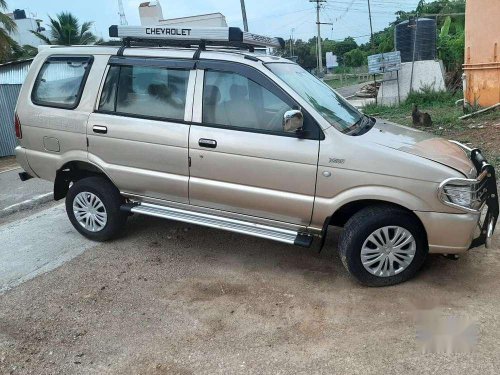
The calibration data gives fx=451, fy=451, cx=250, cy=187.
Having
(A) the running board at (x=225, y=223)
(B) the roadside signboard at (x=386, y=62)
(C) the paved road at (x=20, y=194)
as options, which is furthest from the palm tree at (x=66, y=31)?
(A) the running board at (x=225, y=223)

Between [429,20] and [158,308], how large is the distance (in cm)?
1840

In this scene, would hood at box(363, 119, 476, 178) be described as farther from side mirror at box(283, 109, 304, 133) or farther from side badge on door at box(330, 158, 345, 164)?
side mirror at box(283, 109, 304, 133)

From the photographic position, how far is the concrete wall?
57.1ft

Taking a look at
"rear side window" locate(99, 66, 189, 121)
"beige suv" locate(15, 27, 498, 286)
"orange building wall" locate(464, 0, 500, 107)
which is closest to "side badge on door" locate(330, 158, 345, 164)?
"beige suv" locate(15, 27, 498, 286)

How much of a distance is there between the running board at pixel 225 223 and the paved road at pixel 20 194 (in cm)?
258

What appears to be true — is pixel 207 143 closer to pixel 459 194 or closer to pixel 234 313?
pixel 234 313

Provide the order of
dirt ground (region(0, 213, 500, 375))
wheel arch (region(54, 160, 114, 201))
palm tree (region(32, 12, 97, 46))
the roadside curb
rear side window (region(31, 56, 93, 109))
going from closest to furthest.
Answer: dirt ground (region(0, 213, 500, 375)) → rear side window (region(31, 56, 93, 109)) → wheel arch (region(54, 160, 114, 201)) → the roadside curb → palm tree (region(32, 12, 97, 46))

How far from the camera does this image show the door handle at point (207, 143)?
3990mm

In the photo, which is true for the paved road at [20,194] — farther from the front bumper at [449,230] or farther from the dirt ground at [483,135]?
the dirt ground at [483,135]

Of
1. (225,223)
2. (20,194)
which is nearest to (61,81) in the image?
(225,223)

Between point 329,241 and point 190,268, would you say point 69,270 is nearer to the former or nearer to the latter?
point 190,268

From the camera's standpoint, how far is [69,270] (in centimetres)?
429

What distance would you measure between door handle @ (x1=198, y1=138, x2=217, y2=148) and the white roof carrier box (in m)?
0.98

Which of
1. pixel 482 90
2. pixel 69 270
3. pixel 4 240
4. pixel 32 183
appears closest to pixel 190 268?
pixel 69 270
